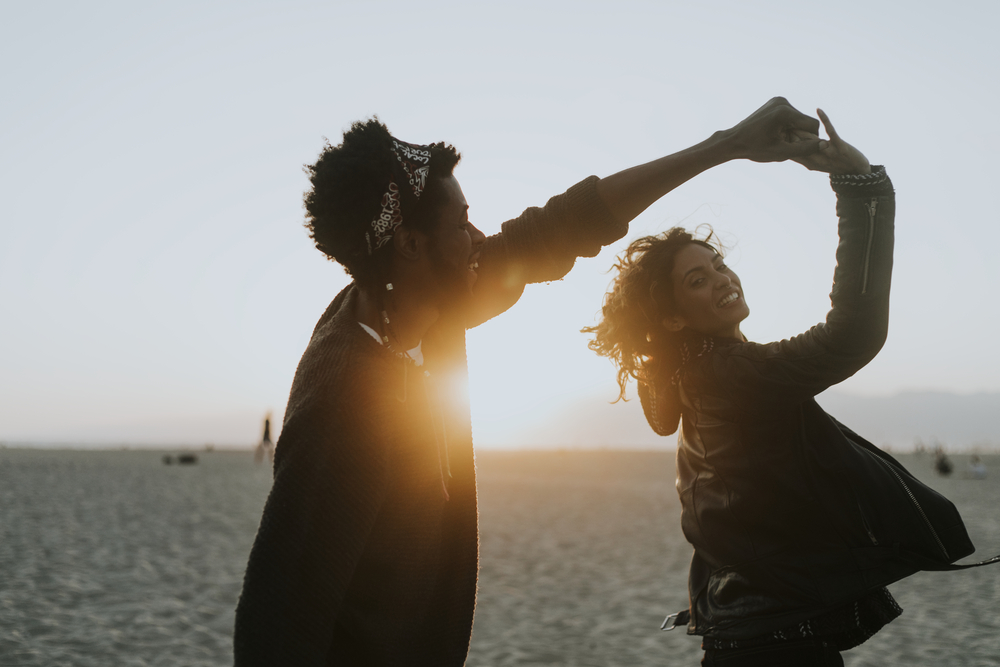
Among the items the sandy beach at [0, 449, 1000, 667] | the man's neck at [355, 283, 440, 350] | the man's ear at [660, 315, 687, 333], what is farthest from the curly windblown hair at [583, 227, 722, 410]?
the sandy beach at [0, 449, 1000, 667]

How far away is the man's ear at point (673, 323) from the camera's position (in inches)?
112

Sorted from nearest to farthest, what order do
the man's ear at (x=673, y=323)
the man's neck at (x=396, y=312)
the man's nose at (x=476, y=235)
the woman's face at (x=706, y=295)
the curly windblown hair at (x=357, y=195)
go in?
the curly windblown hair at (x=357, y=195), the man's neck at (x=396, y=312), the man's nose at (x=476, y=235), the woman's face at (x=706, y=295), the man's ear at (x=673, y=323)

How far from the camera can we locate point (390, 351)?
2.07 metres

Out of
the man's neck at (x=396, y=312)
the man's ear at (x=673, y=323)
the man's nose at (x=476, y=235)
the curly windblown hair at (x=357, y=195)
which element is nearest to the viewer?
the curly windblown hair at (x=357, y=195)

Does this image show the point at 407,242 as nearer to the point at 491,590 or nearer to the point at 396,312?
the point at 396,312

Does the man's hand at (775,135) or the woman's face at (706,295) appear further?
the woman's face at (706,295)

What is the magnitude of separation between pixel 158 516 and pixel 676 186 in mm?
15332

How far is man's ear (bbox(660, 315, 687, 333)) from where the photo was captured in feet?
9.36

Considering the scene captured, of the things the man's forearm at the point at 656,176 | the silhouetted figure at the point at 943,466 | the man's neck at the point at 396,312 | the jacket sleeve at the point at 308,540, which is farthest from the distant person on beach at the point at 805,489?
the silhouetted figure at the point at 943,466

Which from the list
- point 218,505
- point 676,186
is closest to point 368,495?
point 676,186

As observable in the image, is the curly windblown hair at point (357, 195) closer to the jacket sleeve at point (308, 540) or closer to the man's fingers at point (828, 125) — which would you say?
the jacket sleeve at point (308, 540)

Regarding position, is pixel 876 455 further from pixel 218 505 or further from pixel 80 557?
pixel 218 505

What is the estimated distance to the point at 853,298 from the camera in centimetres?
213

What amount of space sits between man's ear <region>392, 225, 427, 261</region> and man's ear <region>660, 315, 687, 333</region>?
48.0 inches
